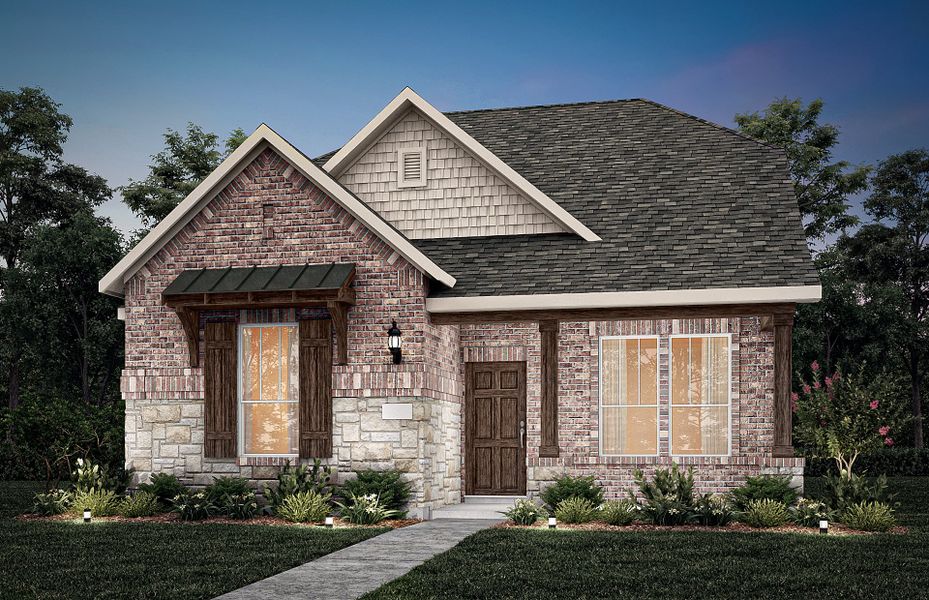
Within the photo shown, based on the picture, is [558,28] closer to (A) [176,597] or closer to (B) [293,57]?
(B) [293,57]

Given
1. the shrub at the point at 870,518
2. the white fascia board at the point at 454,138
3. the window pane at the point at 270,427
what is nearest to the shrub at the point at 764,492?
the shrub at the point at 870,518

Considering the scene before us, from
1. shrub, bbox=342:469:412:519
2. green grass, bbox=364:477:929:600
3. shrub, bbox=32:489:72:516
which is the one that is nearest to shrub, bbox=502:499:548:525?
green grass, bbox=364:477:929:600

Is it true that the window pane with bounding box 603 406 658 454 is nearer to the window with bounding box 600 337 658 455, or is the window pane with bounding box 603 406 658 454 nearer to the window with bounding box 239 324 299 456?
the window with bounding box 600 337 658 455

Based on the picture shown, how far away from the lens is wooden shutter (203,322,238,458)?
15719 mm

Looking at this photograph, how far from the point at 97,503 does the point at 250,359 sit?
304cm

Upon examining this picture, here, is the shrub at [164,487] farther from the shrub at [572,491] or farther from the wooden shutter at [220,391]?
the shrub at [572,491]

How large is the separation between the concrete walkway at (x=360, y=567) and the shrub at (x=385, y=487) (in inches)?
32.9

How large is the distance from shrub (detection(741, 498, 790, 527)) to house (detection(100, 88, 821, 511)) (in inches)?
43.6

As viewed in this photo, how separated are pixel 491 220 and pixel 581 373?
307 centimetres

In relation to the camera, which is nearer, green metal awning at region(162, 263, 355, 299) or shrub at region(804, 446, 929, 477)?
green metal awning at region(162, 263, 355, 299)

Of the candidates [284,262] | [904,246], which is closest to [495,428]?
[284,262]

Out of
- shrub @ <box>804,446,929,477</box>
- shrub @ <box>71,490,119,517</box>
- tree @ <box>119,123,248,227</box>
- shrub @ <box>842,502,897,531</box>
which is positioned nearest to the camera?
shrub @ <box>842,502,897,531</box>

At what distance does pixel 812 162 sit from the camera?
34.2 metres

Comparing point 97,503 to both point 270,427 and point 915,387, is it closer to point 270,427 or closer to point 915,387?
point 270,427
